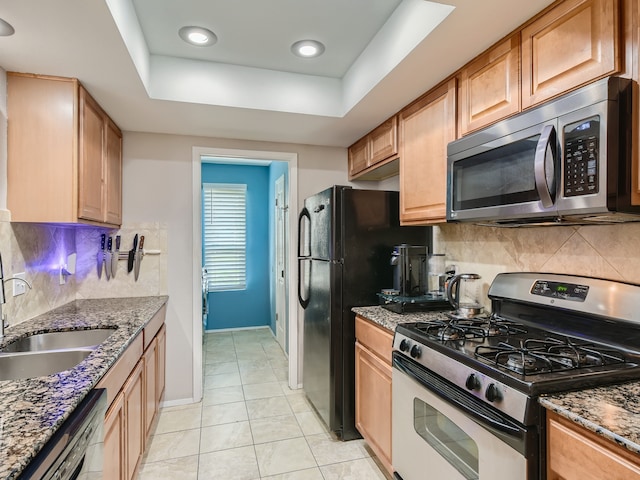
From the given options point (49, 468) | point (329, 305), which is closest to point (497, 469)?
point (49, 468)

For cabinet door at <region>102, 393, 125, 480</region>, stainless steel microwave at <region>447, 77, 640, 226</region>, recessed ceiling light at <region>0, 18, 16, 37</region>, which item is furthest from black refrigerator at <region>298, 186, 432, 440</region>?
recessed ceiling light at <region>0, 18, 16, 37</region>

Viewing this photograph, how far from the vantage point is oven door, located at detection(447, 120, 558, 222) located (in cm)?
125

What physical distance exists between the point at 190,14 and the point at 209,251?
3.76 metres

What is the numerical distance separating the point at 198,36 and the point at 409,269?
1822 mm

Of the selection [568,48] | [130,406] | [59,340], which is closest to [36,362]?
[59,340]

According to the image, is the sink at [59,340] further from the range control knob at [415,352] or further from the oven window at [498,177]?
the oven window at [498,177]

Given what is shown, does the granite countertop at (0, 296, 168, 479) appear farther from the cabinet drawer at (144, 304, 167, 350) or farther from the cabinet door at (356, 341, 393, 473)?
the cabinet door at (356, 341, 393, 473)

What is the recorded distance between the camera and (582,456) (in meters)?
0.95

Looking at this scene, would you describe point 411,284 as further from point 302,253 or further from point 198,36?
point 198,36

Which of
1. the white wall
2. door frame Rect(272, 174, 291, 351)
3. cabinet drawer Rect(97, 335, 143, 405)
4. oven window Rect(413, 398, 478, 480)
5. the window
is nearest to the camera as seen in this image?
oven window Rect(413, 398, 478, 480)

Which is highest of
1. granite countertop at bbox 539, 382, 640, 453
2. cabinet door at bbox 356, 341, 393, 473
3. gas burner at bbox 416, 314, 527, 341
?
gas burner at bbox 416, 314, 527, 341

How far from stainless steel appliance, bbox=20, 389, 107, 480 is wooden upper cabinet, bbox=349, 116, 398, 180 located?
7.02 feet

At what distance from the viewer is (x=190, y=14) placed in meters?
1.84

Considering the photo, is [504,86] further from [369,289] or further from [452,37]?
[369,289]
